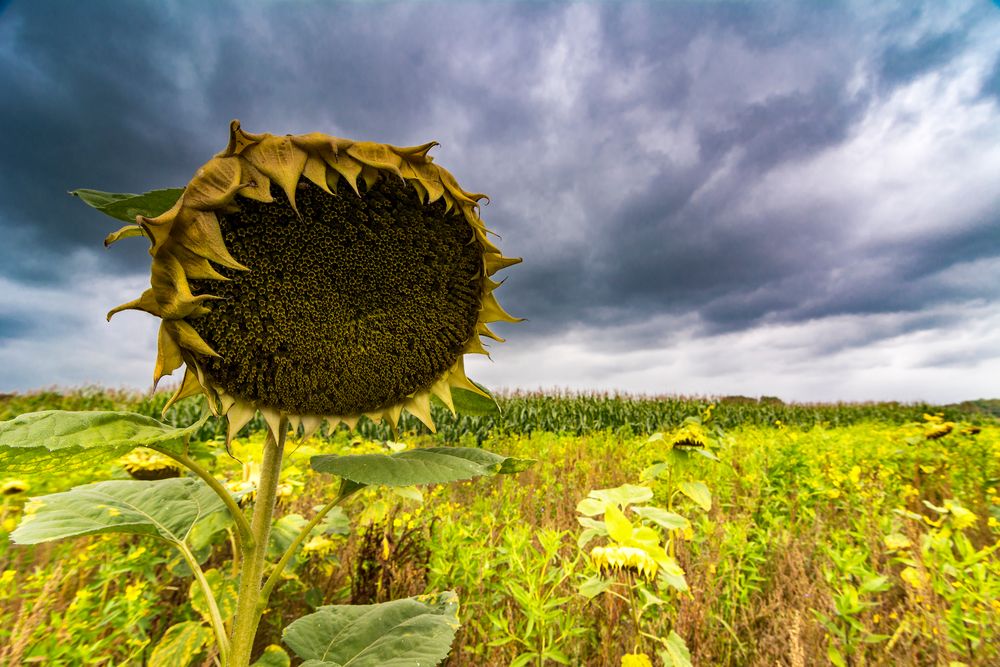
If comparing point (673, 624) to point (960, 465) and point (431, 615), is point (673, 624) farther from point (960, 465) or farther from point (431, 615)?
point (960, 465)

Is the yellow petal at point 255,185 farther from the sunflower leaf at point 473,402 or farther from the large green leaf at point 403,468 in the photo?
the sunflower leaf at point 473,402

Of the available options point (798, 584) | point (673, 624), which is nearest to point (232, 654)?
point (673, 624)

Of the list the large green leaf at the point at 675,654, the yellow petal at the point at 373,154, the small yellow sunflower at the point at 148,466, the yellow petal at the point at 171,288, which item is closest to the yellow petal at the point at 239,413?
the yellow petal at the point at 171,288

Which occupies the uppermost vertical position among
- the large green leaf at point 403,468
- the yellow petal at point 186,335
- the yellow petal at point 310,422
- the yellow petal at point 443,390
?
the yellow petal at point 186,335

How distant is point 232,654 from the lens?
1251 mm

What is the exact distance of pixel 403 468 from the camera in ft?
3.70

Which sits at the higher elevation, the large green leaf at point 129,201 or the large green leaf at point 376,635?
the large green leaf at point 129,201

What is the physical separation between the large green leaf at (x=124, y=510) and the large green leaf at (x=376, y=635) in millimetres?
387

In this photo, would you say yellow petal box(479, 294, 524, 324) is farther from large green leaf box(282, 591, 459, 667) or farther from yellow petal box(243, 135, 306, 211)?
large green leaf box(282, 591, 459, 667)

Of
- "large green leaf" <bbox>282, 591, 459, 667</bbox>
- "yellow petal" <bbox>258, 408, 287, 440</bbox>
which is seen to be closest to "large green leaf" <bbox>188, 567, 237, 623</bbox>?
"large green leaf" <bbox>282, 591, 459, 667</bbox>

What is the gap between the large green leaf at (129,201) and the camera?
1065 mm

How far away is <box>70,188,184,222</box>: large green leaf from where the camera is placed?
Result: 1.07 metres

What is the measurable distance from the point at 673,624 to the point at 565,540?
127cm

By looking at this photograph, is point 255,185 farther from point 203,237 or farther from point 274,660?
point 274,660
